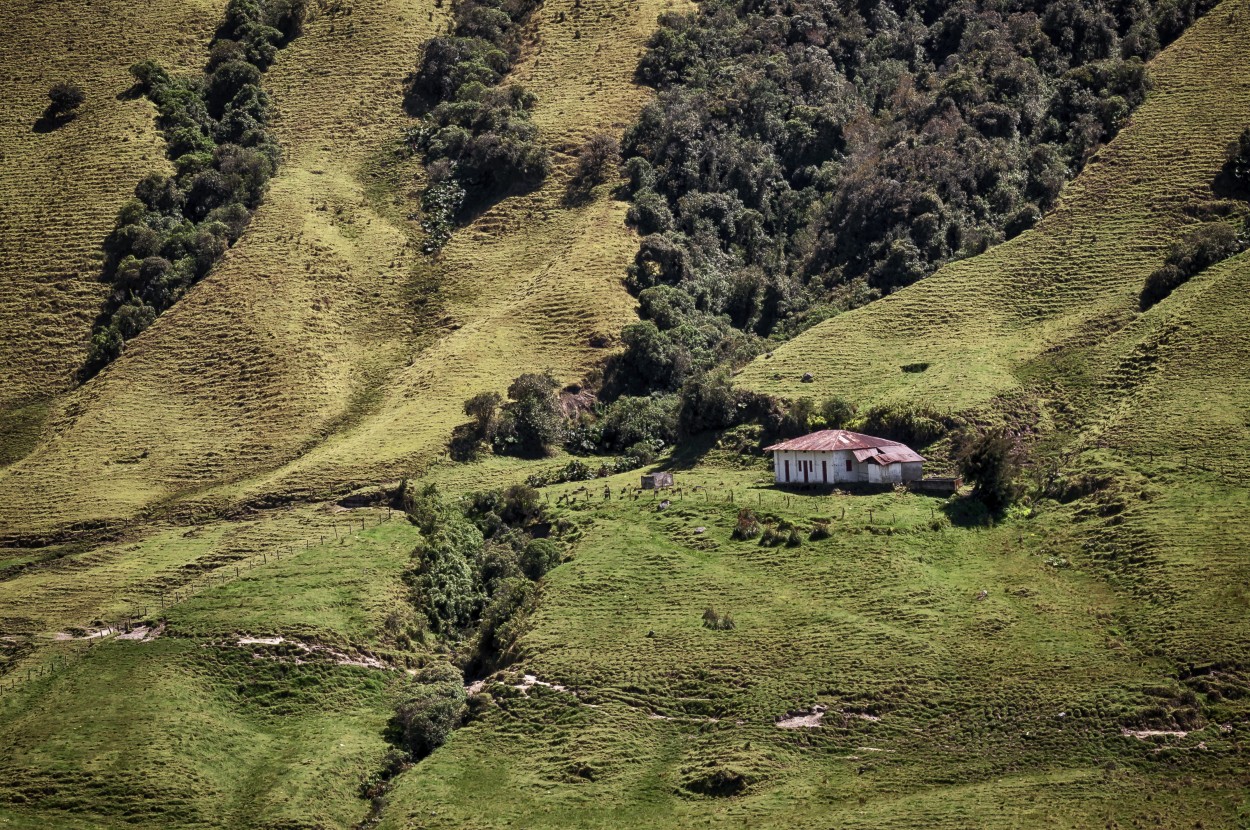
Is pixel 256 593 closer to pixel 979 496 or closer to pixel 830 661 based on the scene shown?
pixel 830 661

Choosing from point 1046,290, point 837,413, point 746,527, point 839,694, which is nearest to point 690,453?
point 837,413

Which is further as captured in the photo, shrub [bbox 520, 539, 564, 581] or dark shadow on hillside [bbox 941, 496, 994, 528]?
shrub [bbox 520, 539, 564, 581]

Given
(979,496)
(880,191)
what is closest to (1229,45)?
(880,191)

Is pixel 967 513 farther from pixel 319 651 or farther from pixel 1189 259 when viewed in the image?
pixel 319 651

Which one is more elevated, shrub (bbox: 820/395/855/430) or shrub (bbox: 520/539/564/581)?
shrub (bbox: 820/395/855/430)

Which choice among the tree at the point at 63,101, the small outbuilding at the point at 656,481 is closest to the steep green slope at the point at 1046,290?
the small outbuilding at the point at 656,481

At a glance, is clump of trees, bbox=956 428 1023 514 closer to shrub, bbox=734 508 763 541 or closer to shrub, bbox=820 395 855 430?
shrub, bbox=820 395 855 430

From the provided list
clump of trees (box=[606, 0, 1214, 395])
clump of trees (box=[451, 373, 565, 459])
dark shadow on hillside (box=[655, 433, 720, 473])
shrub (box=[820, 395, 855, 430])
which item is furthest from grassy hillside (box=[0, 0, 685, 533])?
shrub (box=[820, 395, 855, 430])
